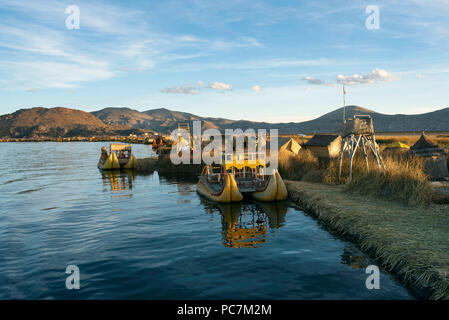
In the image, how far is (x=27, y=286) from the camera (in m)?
9.93

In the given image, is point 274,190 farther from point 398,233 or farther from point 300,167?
point 398,233

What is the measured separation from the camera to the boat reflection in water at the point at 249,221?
46.8 feet

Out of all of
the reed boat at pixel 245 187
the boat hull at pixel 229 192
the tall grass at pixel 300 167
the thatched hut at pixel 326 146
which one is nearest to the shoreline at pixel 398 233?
the reed boat at pixel 245 187

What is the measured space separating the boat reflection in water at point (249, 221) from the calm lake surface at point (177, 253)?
2.0 inches

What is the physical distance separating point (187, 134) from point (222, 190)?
36803 millimetres

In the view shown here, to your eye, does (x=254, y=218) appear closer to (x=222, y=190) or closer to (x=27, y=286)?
(x=222, y=190)

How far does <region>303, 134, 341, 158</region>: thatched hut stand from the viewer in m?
33.3

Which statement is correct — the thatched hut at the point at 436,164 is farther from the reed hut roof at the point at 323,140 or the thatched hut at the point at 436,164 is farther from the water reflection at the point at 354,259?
the water reflection at the point at 354,259

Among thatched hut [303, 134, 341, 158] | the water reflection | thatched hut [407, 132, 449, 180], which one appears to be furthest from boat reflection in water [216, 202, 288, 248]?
thatched hut [303, 134, 341, 158]

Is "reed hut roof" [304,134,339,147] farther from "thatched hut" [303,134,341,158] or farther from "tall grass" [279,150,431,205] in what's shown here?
"tall grass" [279,150,431,205]

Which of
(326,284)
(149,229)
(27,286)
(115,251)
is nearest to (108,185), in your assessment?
(149,229)

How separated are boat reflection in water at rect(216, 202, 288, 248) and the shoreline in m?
2.16

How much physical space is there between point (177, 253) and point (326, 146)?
2517 cm
